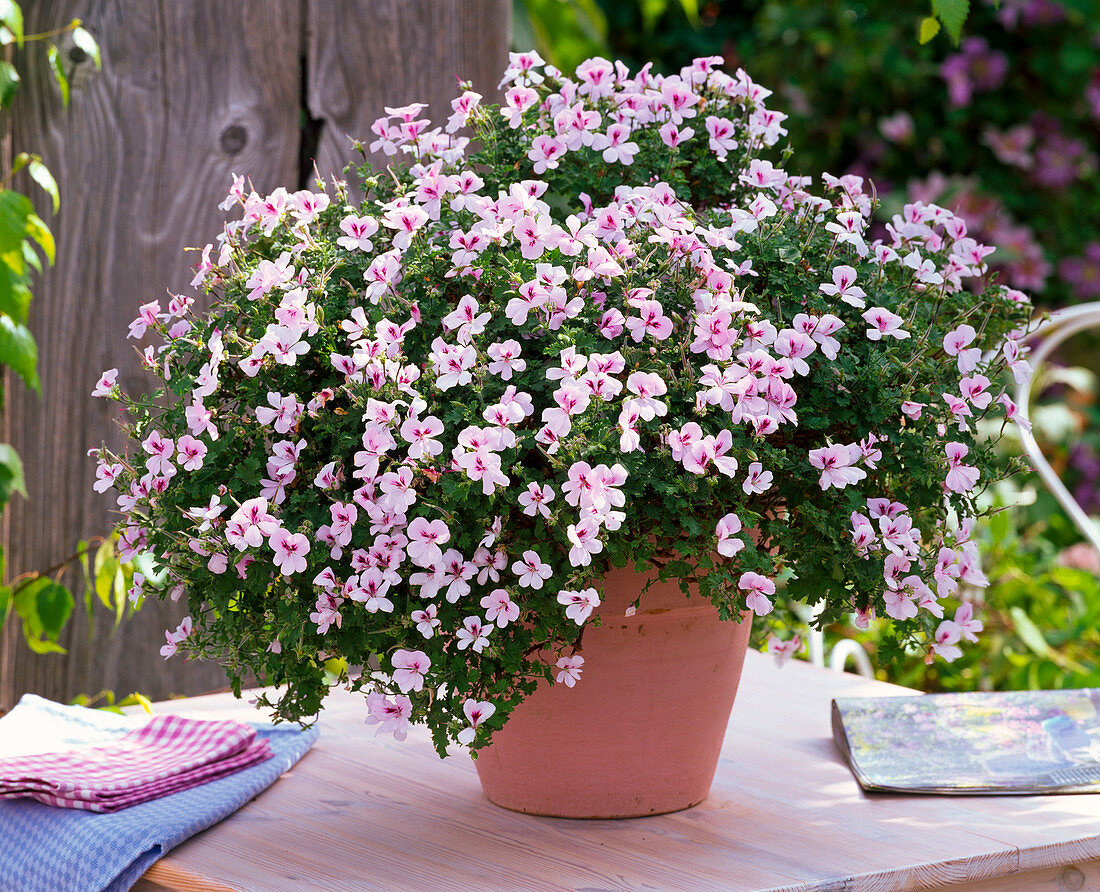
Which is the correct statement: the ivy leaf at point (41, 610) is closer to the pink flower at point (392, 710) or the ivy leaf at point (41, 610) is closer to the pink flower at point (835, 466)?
the pink flower at point (392, 710)

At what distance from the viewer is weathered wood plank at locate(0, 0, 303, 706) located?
169cm

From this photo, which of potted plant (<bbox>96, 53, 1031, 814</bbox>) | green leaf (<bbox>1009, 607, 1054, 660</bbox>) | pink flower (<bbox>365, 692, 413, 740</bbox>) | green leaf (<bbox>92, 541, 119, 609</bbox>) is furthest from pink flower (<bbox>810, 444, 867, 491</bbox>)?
green leaf (<bbox>1009, 607, 1054, 660</bbox>)

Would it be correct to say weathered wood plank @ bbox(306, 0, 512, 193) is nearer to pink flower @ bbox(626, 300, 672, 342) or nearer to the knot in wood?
the knot in wood

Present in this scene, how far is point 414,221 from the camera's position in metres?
0.88

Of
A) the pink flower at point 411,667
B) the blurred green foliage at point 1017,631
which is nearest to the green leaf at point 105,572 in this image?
the pink flower at point 411,667

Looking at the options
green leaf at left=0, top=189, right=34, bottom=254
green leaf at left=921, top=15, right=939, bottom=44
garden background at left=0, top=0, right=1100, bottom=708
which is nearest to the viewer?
green leaf at left=921, top=15, right=939, bottom=44

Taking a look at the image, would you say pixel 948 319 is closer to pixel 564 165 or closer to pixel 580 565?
pixel 564 165

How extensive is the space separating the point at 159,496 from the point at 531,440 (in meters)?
0.30

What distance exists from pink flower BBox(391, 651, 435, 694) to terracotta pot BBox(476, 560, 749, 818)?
16 centimetres

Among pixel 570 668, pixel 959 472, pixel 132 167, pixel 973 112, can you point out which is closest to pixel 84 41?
pixel 132 167

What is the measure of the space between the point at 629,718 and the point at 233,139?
1.16m

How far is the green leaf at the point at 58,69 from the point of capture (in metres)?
1.60

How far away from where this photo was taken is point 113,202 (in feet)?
5.58

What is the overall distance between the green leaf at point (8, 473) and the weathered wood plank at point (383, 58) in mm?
606
